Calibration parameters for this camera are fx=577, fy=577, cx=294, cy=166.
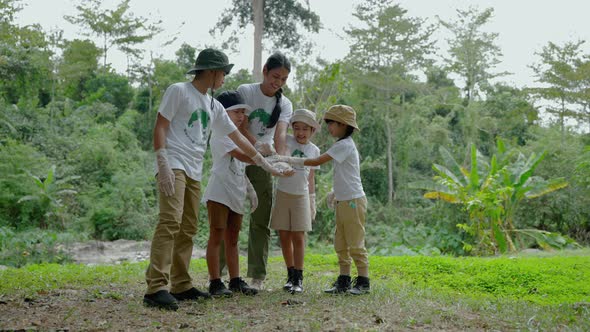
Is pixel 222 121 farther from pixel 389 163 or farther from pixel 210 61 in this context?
pixel 389 163

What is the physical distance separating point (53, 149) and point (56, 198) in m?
3.40

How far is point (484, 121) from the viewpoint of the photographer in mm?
21203

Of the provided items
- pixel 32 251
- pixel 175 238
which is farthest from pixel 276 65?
pixel 32 251

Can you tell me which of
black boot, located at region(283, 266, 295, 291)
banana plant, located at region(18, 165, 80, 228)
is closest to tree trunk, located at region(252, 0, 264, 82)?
banana plant, located at region(18, 165, 80, 228)

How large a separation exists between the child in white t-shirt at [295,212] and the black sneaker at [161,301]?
1.22m

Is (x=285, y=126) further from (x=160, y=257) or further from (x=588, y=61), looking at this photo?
(x=588, y=61)

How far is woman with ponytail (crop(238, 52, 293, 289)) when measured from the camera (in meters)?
5.12

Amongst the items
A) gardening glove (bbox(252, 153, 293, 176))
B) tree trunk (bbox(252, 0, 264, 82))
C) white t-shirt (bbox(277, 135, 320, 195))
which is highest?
tree trunk (bbox(252, 0, 264, 82))

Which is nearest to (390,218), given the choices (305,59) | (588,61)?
(305,59)

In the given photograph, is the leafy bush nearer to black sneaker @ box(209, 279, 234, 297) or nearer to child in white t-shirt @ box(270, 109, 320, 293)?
black sneaker @ box(209, 279, 234, 297)

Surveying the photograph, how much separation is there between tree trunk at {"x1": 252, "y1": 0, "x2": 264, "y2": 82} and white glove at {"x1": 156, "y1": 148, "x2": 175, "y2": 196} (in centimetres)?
889

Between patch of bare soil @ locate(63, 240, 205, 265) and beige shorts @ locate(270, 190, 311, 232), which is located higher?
beige shorts @ locate(270, 190, 311, 232)

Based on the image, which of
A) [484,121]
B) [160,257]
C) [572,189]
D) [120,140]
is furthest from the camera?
[484,121]

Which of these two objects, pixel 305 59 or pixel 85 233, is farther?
pixel 305 59
